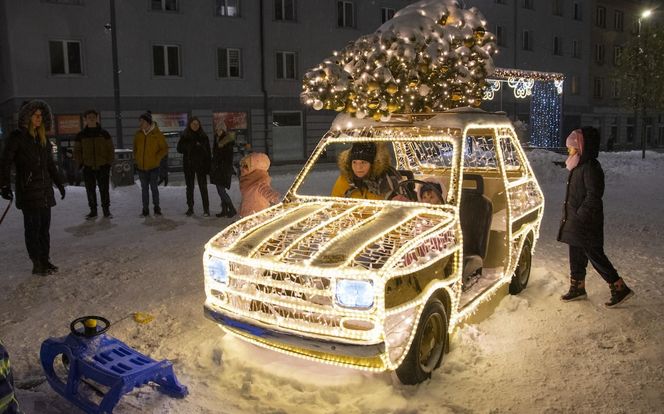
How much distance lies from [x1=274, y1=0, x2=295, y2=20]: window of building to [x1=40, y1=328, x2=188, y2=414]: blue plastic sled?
27.0 m

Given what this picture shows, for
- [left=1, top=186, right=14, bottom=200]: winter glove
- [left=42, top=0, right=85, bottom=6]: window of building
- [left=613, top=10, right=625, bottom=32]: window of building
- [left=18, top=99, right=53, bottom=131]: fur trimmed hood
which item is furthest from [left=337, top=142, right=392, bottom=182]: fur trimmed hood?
[left=613, top=10, right=625, bottom=32]: window of building

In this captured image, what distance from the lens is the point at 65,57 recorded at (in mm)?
24078

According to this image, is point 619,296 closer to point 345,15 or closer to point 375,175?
point 375,175

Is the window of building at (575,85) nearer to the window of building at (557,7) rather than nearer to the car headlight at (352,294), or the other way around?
the window of building at (557,7)

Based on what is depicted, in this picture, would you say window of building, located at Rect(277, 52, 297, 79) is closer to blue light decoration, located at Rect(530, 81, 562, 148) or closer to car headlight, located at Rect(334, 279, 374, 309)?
blue light decoration, located at Rect(530, 81, 562, 148)

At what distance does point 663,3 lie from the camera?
157 feet

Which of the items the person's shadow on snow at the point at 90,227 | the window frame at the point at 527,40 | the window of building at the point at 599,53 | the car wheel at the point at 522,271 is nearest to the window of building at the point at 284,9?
the window frame at the point at 527,40

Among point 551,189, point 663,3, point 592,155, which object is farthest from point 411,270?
point 663,3

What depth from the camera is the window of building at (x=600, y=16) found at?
46.0 meters

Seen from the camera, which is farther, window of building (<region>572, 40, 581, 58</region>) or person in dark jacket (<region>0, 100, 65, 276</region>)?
window of building (<region>572, 40, 581, 58</region>)

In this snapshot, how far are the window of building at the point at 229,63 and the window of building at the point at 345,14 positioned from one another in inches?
242

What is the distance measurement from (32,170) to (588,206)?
6.08 m

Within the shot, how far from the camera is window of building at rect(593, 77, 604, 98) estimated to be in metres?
45.8

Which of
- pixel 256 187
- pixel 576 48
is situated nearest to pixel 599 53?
pixel 576 48
